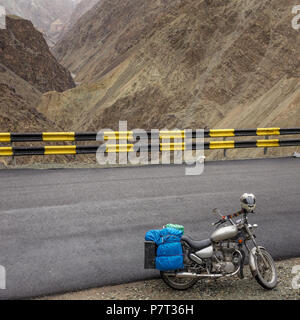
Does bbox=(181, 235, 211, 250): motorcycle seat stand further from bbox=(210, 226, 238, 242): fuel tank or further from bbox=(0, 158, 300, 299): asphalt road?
bbox=(0, 158, 300, 299): asphalt road

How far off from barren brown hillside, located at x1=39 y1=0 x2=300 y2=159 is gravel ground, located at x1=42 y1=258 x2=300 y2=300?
17.2m

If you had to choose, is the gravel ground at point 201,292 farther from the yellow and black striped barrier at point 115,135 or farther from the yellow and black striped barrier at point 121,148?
the yellow and black striped barrier at point 115,135

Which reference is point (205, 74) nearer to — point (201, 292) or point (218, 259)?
point (218, 259)

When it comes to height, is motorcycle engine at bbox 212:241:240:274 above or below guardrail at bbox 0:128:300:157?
below

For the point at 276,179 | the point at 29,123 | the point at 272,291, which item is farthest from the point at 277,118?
the point at 272,291

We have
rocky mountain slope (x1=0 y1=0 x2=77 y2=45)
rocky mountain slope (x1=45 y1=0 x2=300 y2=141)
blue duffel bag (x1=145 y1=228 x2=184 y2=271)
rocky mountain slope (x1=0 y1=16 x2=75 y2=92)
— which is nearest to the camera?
blue duffel bag (x1=145 y1=228 x2=184 y2=271)

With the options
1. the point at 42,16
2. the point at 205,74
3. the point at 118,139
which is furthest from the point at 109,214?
the point at 42,16

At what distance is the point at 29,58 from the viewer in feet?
218

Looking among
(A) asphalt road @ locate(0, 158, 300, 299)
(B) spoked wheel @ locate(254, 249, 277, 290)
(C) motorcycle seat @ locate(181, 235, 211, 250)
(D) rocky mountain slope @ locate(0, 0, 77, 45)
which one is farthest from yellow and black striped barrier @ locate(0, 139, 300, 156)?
(D) rocky mountain slope @ locate(0, 0, 77, 45)

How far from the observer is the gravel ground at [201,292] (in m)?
5.36

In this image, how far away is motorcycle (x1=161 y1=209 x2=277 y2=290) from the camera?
548 cm

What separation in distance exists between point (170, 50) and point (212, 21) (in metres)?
4.74

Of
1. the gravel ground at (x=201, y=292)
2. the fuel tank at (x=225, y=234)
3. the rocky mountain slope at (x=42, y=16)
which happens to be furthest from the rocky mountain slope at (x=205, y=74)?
the rocky mountain slope at (x=42, y=16)

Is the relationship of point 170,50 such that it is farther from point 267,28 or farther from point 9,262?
point 9,262
